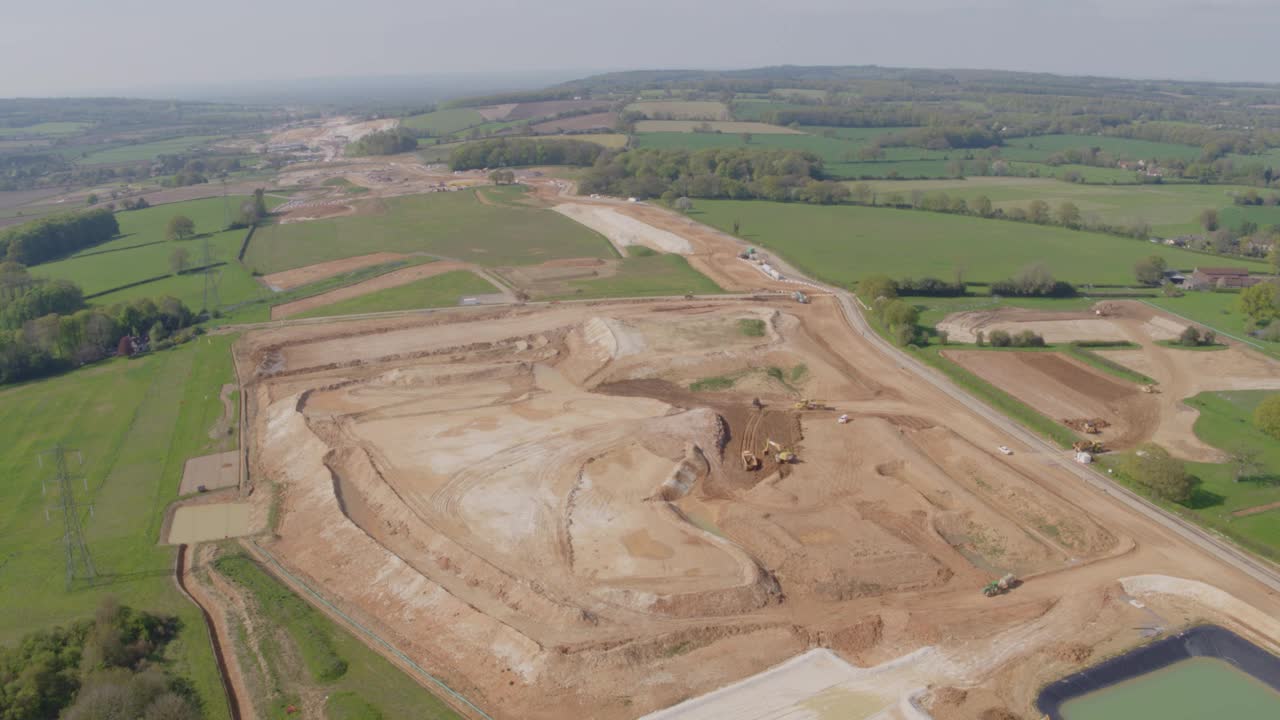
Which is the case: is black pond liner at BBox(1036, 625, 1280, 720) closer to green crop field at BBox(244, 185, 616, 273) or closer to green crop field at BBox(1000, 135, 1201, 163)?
green crop field at BBox(244, 185, 616, 273)

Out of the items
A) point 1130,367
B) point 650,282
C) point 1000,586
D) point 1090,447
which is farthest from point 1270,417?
point 650,282

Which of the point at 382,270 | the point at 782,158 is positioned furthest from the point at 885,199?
the point at 382,270

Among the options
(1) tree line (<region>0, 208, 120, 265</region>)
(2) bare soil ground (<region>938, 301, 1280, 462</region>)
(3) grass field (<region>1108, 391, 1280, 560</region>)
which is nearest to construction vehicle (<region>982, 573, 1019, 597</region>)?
(3) grass field (<region>1108, 391, 1280, 560</region>)

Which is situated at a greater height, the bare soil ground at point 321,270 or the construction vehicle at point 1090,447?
the bare soil ground at point 321,270

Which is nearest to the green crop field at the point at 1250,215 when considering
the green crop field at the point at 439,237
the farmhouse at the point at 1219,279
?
the farmhouse at the point at 1219,279

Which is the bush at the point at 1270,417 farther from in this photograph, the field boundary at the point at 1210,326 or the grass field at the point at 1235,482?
the field boundary at the point at 1210,326

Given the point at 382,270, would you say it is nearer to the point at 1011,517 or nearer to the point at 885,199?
the point at 1011,517

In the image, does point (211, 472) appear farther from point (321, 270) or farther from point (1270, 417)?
point (1270, 417)
